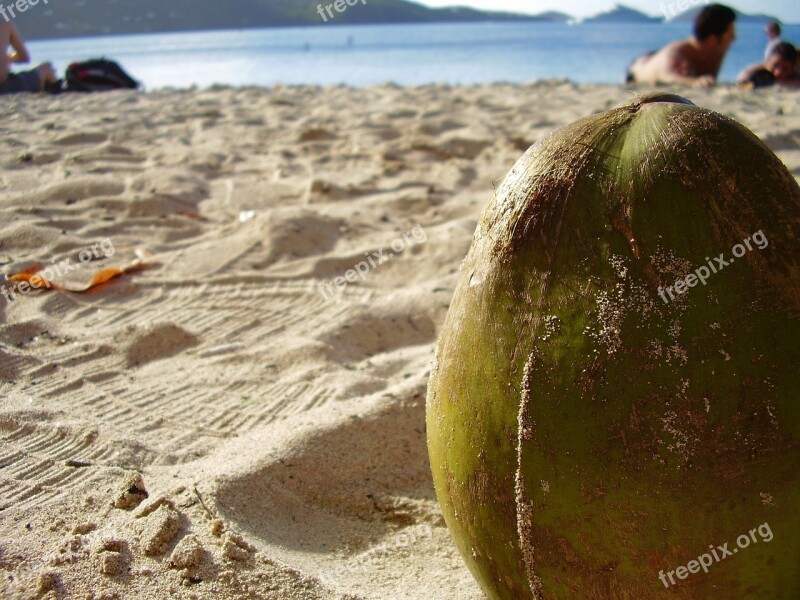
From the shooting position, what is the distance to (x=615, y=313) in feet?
3.72

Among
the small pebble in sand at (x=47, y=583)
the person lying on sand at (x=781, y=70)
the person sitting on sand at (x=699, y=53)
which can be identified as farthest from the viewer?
the person sitting on sand at (x=699, y=53)

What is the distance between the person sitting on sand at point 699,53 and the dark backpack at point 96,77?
6948 millimetres

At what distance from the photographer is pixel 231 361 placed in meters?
2.66

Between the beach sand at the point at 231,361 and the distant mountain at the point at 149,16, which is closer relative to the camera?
the beach sand at the point at 231,361

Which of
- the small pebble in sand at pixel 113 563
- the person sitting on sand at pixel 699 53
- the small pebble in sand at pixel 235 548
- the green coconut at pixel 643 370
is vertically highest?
the person sitting on sand at pixel 699 53

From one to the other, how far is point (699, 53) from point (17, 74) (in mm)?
8342

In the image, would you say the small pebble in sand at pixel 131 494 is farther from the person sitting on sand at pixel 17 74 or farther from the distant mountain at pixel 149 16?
the distant mountain at pixel 149 16

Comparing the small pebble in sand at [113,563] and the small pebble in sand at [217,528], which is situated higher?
the small pebble in sand at [113,563]

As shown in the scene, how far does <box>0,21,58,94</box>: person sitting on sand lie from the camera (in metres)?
8.80

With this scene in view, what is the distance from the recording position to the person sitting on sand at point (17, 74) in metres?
8.80

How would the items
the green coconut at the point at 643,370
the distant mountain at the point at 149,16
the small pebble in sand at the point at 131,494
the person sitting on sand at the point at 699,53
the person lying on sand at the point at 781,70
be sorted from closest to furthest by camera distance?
1. the green coconut at the point at 643,370
2. the small pebble in sand at the point at 131,494
3. the person lying on sand at the point at 781,70
4. the person sitting on sand at the point at 699,53
5. the distant mountain at the point at 149,16

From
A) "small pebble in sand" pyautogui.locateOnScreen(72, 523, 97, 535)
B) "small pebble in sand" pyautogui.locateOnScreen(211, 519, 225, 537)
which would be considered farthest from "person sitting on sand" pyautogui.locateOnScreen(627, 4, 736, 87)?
"small pebble in sand" pyautogui.locateOnScreen(72, 523, 97, 535)

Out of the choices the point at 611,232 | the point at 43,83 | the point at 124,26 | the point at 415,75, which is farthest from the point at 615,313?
the point at 124,26

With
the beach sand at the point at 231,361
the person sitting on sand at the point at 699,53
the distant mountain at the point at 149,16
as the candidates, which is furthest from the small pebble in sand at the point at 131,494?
the distant mountain at the point at 149,16
